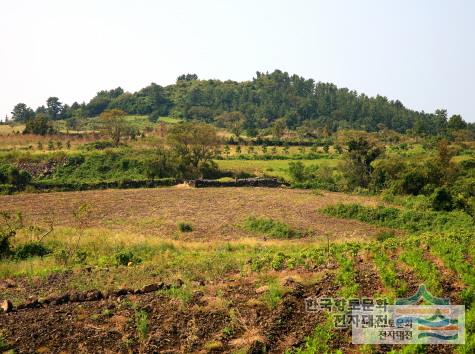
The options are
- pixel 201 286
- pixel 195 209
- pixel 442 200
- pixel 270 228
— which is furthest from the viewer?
pixel 195 209

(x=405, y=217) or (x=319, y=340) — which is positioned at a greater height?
(x=319, y=340)

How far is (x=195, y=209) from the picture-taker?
32469 mm

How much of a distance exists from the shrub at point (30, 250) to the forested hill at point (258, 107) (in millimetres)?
91853

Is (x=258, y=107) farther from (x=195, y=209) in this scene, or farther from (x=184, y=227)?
(x=184, y=227)

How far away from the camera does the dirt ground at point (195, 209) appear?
26.7 meters

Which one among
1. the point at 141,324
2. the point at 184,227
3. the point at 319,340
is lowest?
the point at 184,227

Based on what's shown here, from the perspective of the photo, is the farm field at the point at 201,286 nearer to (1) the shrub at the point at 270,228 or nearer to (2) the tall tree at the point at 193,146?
(1) the shrub at the point at 270,228

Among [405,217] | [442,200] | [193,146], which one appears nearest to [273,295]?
[405,217]

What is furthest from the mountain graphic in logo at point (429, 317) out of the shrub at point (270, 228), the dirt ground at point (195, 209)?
the shrub at point (270, 228)

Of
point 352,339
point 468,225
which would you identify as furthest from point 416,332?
point 468,225

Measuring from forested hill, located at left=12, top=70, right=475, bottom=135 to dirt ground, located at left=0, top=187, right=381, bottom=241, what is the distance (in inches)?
2848

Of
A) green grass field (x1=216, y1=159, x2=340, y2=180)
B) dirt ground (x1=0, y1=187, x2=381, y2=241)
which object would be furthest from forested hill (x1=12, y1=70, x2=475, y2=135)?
dirt ground (x1=0, y1=187, x2=381, y2=241)

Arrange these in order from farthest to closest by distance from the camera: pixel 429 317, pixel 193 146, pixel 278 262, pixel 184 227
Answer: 1. pixel 193 146
2. pixel 184 227
3. pixel 278 262
4. pixel 429 317

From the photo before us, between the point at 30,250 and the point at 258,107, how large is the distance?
112769 millimetres
